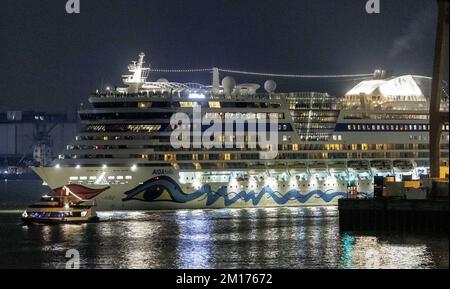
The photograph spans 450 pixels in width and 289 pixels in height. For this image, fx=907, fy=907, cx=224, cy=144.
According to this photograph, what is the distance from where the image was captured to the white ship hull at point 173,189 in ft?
208

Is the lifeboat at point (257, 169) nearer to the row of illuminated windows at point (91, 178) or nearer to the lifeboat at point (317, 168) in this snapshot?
the lifeboat at point (317, 168)

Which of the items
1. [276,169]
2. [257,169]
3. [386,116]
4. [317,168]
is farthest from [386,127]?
[257,169]

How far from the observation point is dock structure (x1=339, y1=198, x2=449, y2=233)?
4606 cm

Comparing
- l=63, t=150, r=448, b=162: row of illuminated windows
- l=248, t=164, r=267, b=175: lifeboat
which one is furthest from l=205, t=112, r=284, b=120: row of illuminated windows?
l=248, t=164, r=267, b=175: lifeboat

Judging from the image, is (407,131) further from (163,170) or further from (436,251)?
(436,251)

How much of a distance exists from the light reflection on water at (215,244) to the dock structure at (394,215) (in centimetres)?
87

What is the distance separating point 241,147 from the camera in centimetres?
6831

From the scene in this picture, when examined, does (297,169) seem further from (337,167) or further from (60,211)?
(60,211)

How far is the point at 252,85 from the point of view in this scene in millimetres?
71062

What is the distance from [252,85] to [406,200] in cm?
2581

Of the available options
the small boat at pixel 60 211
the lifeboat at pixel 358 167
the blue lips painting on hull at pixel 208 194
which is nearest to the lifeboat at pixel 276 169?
the blue lips painting on hull at pixel 208 194

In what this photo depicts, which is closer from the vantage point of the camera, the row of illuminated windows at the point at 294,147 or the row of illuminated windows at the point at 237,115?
the row of illuminated windows at the point at 294,147

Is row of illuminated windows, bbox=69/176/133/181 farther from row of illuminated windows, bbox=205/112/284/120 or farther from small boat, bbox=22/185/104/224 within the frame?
row of illuminated windows, bbox=205/112/284/120

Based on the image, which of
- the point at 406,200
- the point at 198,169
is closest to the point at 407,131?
the point at 198,169
